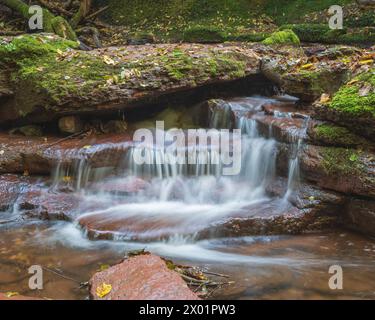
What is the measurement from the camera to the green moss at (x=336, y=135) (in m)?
6.00

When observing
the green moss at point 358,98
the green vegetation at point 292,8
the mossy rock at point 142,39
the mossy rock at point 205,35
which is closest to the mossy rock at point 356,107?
the green moss at point 358,98

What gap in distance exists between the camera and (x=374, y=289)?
14.0ft

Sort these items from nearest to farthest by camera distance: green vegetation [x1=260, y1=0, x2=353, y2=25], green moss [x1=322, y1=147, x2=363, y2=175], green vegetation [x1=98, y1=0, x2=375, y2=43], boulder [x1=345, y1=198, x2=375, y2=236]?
boulder [x1=345, y1=198, x2=375, y2=236]
green moss [x1=322, y1=147, x2=363, y2=175]
green vegetation [x1=98, y1=0, x2=375, y2=43]
green vegetation [x1=260, y1=0, x2=353, y2=25]

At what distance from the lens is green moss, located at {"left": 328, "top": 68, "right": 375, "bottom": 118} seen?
5.69 m

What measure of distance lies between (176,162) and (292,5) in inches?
474

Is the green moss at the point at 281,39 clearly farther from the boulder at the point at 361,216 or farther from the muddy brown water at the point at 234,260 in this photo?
the muddy brown water at the point at 234,260

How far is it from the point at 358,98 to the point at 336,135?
1.97ft

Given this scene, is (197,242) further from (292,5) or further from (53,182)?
(292,5)

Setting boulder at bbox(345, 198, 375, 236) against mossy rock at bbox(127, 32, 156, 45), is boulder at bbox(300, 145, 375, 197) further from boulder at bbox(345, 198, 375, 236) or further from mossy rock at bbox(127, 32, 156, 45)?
mossy rock at bbox(127, 32, 156, 45)

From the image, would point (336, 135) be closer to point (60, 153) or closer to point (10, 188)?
point (60, 153)

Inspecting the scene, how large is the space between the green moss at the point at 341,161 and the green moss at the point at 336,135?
0.12 meters

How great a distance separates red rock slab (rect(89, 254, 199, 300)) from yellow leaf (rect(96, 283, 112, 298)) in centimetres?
2

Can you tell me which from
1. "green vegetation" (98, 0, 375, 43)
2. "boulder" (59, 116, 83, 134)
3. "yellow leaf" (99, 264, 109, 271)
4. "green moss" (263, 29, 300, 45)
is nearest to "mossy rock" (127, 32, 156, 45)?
"green vegetation" (98, 0, 375, 43)

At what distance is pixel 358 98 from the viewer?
19.2 feet
